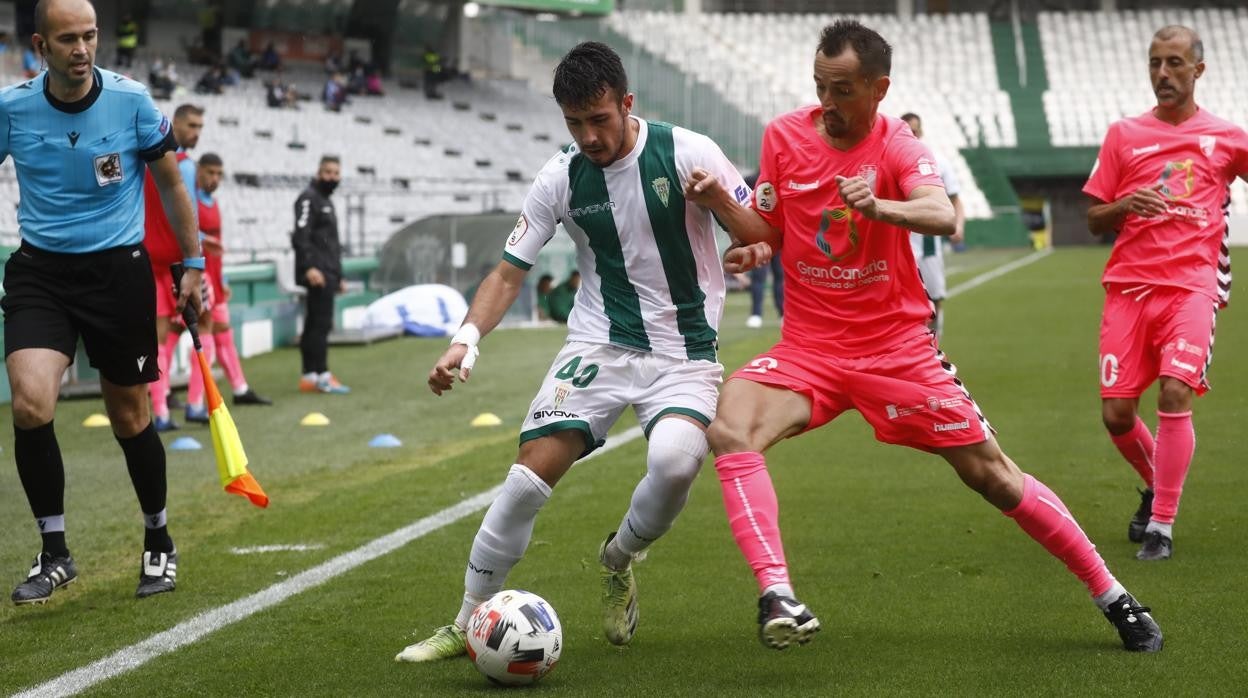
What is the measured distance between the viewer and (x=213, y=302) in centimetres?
1257

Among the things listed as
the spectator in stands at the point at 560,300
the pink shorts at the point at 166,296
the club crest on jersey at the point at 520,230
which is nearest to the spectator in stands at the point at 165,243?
the pink shorts at the point at 166,296

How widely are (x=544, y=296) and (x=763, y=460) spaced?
59.3ft

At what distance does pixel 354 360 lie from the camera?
690 inches

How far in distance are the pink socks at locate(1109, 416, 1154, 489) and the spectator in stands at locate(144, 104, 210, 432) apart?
5595 millimetres

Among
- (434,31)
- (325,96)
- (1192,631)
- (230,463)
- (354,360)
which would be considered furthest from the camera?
(434,31)

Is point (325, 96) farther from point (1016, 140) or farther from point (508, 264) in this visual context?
point (508, 264)

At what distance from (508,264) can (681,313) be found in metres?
0.57

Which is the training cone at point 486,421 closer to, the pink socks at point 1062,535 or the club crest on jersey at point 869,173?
the club crest on jersey at point 869,173

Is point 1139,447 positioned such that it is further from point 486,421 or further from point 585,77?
point 486,421

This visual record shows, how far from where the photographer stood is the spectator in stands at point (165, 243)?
10.4m

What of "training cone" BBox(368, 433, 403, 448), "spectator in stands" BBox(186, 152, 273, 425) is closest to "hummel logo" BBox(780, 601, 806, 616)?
"training cone" BBox(368, 433, 403, 448)

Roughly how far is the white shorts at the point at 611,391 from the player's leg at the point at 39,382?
1.90 m

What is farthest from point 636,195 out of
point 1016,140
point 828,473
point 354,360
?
point 1016,140

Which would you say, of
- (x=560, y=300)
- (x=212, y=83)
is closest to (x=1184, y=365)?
(x=560, y=300)
